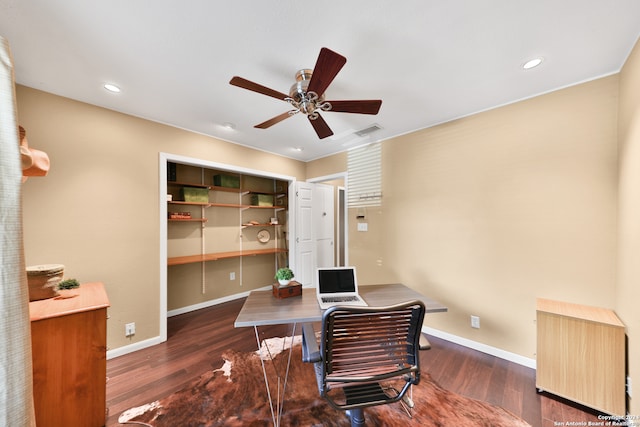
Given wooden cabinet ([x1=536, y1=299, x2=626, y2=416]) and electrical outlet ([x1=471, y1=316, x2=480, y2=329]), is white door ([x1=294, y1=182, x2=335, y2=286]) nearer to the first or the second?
electrical outlet ([x1=471, y1=316, x2=480, y2=329])

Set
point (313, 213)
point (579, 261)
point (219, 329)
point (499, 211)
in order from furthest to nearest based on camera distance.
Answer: point (313, 213), point (219, 329), point (499, 211), point (579, 261)

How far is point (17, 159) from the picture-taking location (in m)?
0.65

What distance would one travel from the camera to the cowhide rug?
160 centimetres

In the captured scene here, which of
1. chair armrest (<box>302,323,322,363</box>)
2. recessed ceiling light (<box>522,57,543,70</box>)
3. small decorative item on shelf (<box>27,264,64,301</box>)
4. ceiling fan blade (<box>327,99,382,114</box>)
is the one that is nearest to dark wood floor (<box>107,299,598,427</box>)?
small decorative item on shelf (<box>27,264,64,301</box>)

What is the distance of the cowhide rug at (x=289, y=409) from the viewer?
1599mm

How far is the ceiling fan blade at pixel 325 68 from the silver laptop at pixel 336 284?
1326 mm

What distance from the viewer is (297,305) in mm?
1717

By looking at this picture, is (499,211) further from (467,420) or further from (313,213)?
(313,213)

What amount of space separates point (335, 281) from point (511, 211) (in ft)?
6.28

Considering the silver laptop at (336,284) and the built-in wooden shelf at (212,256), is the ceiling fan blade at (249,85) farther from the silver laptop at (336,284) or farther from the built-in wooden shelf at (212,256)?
the built-in wooden shelf at (212,256)

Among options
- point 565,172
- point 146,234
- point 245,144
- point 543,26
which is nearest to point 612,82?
point 565,172

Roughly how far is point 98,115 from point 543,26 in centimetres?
379

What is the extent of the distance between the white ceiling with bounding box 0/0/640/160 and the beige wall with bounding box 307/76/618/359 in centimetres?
33

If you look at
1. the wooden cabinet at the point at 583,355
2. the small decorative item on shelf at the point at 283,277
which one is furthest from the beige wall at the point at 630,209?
the small decorative item on shelf at the point at 283,277
